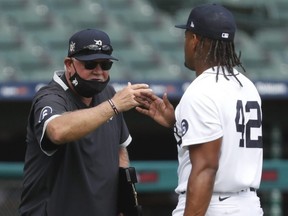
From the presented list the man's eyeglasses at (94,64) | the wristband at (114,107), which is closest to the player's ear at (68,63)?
the man's eyeglasses at (94,64)

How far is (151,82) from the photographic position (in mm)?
9734

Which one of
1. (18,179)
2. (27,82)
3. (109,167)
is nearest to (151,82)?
(27,82)

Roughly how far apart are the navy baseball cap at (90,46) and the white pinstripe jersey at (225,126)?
21.0 inches

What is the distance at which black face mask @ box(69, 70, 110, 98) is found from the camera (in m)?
4.53

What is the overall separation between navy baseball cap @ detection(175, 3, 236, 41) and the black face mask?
531mm

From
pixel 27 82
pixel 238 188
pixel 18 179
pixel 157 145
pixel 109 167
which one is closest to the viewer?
pixel 238 188

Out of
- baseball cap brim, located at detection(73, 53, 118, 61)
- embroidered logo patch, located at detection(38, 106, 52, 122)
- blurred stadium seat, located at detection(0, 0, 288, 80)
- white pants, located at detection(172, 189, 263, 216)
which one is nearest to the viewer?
white pants, located at detection(172, 189, 263, 216)

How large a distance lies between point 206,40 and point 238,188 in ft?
2.19

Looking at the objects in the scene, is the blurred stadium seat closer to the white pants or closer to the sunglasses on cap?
the sunglasses on cap

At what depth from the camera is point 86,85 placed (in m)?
4.54

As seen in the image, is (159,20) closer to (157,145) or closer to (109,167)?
(157,145)

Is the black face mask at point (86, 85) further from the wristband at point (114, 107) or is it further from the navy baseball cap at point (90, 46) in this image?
the wristband at point (114, 107)

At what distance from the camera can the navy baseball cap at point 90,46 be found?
4.54m

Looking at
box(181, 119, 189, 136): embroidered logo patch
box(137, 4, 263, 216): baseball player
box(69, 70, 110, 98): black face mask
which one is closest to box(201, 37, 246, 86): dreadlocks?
box(137, 4, 263, 216): baseball player
